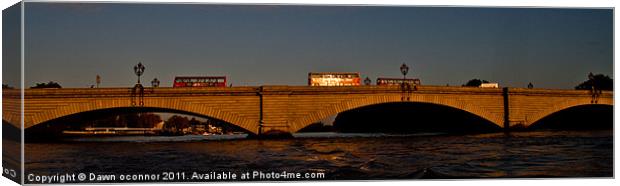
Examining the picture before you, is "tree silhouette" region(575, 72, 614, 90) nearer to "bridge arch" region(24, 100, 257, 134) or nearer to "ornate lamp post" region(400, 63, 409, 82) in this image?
"ornate lamp post" region(400, 63, 409, 82)

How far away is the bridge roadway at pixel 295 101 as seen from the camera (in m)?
15.4

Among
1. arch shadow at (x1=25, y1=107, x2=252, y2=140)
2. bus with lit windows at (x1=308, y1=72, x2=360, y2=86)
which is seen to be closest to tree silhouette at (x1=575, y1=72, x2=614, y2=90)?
bus with lit windows at (x1=308, y1=72, x2=360, y2=86)

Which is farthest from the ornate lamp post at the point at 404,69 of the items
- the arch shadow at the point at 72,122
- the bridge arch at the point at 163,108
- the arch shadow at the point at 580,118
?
the bridge arch at the point at 163,108

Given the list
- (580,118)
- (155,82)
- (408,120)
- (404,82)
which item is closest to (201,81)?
(155,82)

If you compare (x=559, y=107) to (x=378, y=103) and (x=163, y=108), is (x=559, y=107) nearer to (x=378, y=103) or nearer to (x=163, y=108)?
(x=378, y=103)

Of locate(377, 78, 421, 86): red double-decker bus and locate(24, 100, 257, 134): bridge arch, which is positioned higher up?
locate(377, 78, 421, 86): red double-decker bus

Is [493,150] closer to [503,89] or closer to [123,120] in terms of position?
[503,89]

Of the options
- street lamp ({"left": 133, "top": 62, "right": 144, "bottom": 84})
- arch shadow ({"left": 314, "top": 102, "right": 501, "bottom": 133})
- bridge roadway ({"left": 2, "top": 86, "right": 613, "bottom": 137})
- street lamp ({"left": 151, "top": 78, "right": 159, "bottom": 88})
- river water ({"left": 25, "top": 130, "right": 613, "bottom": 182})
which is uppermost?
street lamp ({"left": 133, "top": 62, "right": 144, "bottom": 84})

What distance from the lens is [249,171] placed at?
1288cm

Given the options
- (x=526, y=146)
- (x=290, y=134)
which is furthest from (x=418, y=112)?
(x=526, y=146)

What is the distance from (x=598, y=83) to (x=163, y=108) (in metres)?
7.56

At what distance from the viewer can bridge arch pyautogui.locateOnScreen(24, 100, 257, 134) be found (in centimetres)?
1703

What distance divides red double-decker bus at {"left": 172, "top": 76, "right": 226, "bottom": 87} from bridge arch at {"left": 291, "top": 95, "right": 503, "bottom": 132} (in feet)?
7.44

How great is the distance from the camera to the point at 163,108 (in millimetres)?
17438
